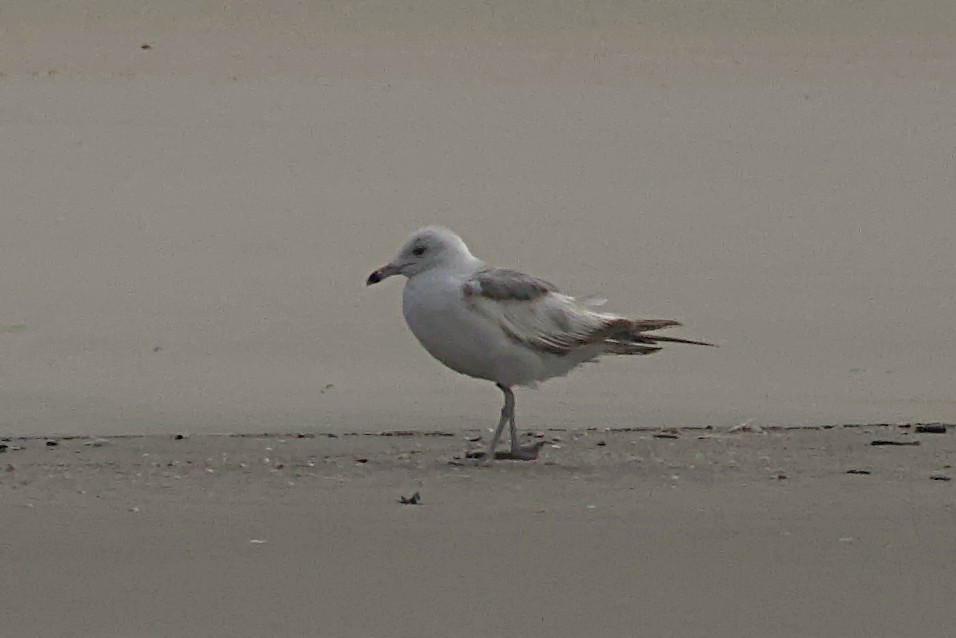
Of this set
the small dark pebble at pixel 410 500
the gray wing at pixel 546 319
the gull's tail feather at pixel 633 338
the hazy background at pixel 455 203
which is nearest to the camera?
the small dark pebble at pixel 410 500

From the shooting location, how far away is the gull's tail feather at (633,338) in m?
8.26

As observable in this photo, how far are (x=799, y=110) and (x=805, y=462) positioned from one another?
9.06m

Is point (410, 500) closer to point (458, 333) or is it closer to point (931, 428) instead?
point (458, 333)

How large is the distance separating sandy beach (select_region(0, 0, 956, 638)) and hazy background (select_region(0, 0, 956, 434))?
1.4 inches

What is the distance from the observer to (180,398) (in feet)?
31.7

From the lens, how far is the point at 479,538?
20.7 feet

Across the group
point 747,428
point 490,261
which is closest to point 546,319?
point 747,428

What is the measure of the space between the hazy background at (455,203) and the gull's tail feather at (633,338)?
2.63 feet

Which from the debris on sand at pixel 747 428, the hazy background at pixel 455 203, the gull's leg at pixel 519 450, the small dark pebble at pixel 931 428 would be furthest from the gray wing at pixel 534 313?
the small dark pebble at pixel 931 428

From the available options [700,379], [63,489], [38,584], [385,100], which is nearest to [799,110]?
[385,100]

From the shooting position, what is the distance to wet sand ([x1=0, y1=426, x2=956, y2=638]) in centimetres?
550

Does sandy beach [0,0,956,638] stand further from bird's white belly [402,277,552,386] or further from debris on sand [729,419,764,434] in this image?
bird's white belly [402,277,552,386]

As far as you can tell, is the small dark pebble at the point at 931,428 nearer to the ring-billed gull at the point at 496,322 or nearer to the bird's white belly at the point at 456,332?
the ring-billed gull at the point at 496,322

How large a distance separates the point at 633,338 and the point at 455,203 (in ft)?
17.9
